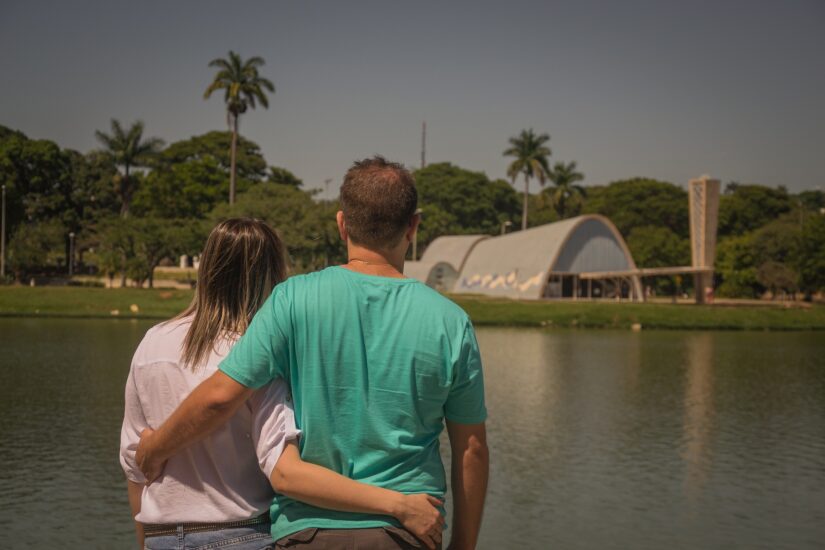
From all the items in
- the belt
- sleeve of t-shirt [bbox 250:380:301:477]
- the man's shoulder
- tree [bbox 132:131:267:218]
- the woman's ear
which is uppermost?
tree [bbox 132:131:267:218]

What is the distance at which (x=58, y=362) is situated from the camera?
20062 mm

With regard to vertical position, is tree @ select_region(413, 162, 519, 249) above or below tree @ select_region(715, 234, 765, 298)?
above

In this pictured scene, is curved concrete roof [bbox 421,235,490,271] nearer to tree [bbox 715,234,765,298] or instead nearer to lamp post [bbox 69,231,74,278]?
tree [bbox 715,234,765,298]

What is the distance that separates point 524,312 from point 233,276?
125 feet

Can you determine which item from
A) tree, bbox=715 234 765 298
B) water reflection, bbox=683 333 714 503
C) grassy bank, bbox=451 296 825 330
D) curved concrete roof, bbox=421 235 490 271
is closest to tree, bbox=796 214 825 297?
tree, bbox=715 234 765 298

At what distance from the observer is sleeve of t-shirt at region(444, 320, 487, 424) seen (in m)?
2.32

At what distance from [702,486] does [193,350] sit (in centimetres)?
913

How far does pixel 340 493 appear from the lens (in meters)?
2.28

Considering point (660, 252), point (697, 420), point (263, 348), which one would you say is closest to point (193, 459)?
point (263, 348)

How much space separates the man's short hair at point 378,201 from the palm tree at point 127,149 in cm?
6055

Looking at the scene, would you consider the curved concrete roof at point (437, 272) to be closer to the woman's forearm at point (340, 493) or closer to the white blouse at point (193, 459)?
the white blouse at point (193, 459)

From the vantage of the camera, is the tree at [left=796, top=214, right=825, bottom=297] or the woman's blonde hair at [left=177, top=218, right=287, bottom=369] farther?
the tree at [left=796, top=214, right=825, bottom=297]

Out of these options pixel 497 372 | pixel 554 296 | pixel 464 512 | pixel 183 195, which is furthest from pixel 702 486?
pixel 183 195

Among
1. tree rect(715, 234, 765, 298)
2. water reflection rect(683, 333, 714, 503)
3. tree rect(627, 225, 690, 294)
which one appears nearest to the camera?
water reflection rect(683, 333, 714, 503)
